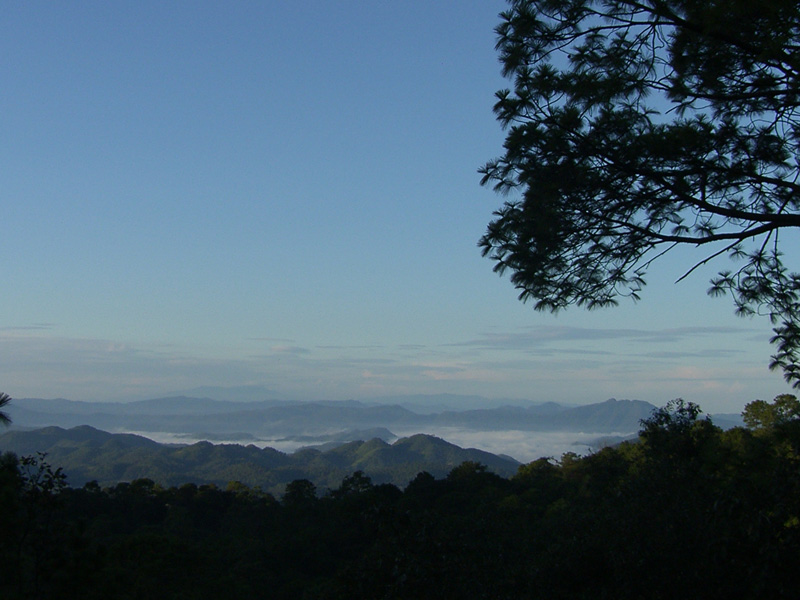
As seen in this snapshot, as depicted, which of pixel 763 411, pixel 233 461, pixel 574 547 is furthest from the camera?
pixel 233 461

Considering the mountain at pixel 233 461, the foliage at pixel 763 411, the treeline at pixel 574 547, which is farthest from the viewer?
the mountain at pixel 233 461

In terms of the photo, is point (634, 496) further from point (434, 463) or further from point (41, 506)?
point (434, 463)

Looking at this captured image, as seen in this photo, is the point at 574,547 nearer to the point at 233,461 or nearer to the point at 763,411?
the point at 763,411

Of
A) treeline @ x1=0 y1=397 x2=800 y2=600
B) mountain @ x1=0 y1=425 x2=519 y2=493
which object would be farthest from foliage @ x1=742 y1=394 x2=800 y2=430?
mountain @ x1=0 y1=425 x2=519 y2=493

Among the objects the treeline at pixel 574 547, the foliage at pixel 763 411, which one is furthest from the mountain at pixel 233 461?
the treeline at pixel 574 547

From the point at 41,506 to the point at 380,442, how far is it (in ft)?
634

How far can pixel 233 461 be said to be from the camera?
154 meters

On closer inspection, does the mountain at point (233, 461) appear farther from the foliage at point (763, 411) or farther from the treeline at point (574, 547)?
the treeline at point (574, 547)

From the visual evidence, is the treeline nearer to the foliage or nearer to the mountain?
the foliage

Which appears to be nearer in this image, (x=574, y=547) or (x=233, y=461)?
(x=574, y=547)

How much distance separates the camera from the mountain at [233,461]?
430ft

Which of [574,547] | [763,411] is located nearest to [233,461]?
[763,411]

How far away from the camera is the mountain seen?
131 meters

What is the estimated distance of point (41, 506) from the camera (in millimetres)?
6746
